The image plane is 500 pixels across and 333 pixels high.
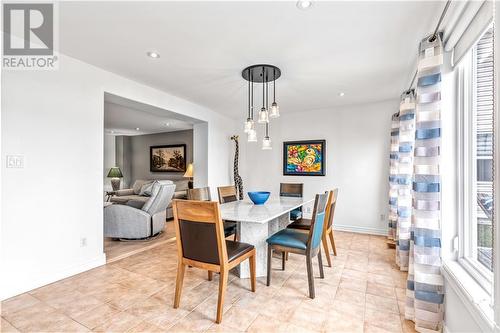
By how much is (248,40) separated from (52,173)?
2.43 metres

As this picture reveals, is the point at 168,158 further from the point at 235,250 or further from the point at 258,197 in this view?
the point at 235,250

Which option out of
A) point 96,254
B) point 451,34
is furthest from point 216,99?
point 451,34

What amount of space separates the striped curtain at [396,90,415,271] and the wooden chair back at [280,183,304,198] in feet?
4.85

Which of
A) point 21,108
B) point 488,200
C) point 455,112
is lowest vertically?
point 488,200

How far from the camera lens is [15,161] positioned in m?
2.18

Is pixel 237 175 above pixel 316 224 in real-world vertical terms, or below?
above

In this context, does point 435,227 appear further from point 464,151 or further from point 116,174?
point 116,174

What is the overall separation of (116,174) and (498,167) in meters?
8.64

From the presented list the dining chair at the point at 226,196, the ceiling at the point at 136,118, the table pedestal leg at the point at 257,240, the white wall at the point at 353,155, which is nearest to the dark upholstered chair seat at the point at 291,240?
the table pedestal leg at the point at 257,240

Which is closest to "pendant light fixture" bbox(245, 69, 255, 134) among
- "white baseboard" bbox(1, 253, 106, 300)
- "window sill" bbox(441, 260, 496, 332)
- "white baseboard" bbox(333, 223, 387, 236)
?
"window sill" bbox(441, 260, 496, 332)

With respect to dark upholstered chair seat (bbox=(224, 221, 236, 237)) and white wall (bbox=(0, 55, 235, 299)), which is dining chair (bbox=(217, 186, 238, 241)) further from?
white wall (bbox=(0, 55, 235, 299))

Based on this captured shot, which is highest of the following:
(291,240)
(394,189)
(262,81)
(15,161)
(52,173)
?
(262,81)

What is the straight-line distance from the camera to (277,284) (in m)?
2.40

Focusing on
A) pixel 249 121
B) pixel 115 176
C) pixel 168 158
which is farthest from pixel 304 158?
pixel 115 176
